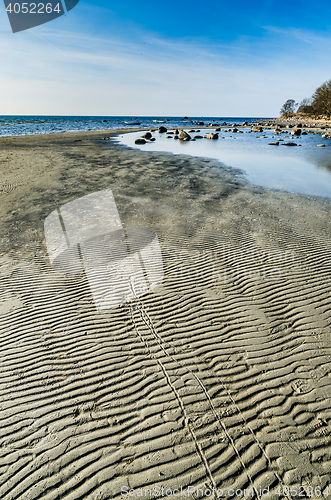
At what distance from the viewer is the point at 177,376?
4.06 m

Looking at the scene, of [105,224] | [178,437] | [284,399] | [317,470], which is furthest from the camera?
[105,224]

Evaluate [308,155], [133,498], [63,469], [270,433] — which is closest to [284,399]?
[270,433]

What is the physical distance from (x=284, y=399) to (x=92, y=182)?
14646 mm

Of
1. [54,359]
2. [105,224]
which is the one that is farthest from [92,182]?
[54,359]

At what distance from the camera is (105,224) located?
32.6 ft

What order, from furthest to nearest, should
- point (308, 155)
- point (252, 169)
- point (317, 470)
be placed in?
point (308, 155)
point (252, 169)
point (317, 470)

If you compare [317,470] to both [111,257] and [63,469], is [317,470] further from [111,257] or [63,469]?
[111,257]

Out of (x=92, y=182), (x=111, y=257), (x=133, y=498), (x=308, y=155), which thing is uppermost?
(x=308, y=155)

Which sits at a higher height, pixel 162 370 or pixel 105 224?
pixel 105 224

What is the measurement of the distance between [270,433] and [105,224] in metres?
8.30

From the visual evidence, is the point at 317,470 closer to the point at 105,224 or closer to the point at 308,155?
the point at 105,224

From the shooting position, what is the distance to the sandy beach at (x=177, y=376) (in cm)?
292

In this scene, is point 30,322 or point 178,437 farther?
point 30,322

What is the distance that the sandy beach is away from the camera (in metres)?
2.92
